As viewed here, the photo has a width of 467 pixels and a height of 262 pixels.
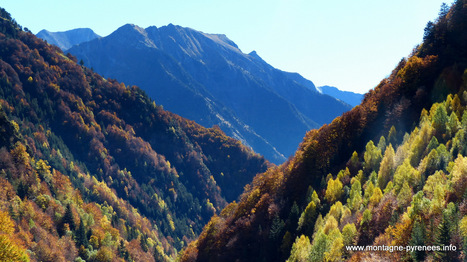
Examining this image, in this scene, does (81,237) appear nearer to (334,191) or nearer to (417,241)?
(334,191)

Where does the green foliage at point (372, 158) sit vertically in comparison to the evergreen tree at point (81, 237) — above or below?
above

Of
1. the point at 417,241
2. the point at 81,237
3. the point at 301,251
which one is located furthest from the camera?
the point at 81,237

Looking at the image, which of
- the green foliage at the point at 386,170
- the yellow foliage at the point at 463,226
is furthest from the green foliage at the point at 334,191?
the yellow foliage at the point at 463,226

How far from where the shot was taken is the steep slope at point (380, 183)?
5047 centimetres

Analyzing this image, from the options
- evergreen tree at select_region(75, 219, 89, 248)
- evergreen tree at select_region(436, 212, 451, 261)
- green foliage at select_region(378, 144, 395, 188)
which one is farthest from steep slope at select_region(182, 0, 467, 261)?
evergreen tree at select_region(75, 219, 89, 248)

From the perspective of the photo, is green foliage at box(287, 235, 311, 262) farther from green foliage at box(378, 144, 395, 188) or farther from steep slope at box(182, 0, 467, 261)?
green foliage at box(378, 144, 395, 188)

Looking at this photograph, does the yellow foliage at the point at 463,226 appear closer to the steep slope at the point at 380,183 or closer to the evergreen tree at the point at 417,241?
the steep slope at the point at 380,183

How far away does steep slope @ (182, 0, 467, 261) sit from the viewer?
166 feet

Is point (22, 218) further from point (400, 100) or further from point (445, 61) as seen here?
point (445, 61)

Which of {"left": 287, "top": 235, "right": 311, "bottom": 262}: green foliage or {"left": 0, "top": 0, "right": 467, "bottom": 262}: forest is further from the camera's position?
{"left": 287, "top": 235, "right": 311, "bottom": 262}: green foliage

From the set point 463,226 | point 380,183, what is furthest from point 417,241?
point 380,183

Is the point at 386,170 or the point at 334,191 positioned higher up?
the point at 386,170

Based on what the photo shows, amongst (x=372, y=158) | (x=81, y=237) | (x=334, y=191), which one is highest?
(x=372, y=158)

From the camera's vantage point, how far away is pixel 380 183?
7556cm
